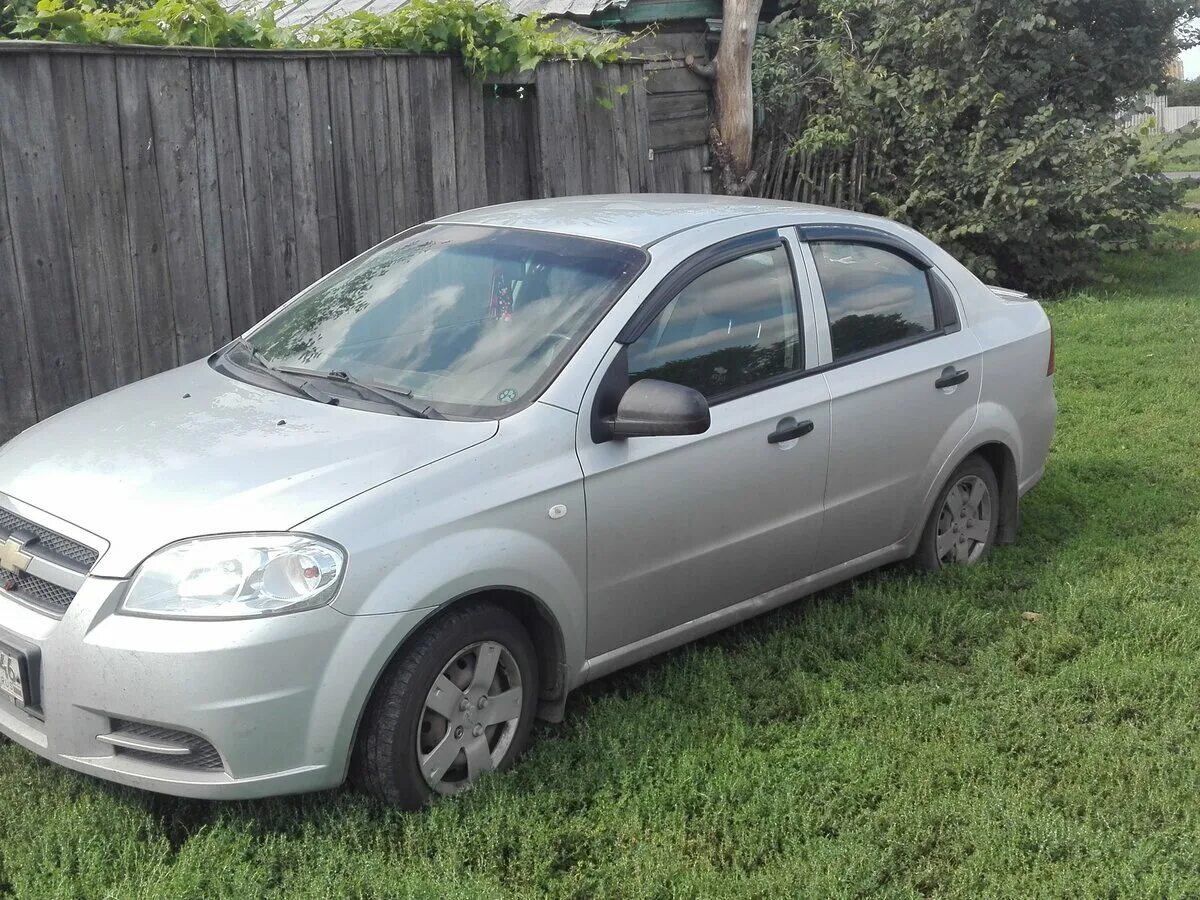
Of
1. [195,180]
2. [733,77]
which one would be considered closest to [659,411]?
[195,180]

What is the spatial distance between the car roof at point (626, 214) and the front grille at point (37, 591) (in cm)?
213

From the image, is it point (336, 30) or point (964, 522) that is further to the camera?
point (336, 30)

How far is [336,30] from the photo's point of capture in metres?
7.95

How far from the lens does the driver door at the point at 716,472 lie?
4.19m

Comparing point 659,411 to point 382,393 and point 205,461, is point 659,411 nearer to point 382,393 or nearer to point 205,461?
point 382,393

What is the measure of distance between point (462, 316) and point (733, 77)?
7.68 meters

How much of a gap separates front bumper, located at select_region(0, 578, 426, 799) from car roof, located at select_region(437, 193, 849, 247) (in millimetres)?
1778

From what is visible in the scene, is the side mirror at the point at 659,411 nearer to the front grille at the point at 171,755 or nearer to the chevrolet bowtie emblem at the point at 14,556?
the front grille at the point at 171,755

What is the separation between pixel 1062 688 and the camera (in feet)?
15.2

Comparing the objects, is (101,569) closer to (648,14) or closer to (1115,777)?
(1115,777)

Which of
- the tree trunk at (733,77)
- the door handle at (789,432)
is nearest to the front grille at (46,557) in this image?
the door handle at (789,432)

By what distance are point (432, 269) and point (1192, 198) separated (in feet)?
72.0

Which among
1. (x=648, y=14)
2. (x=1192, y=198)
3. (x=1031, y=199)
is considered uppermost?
(x=648, y=14)

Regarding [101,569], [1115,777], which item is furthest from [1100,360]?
[101,569]
